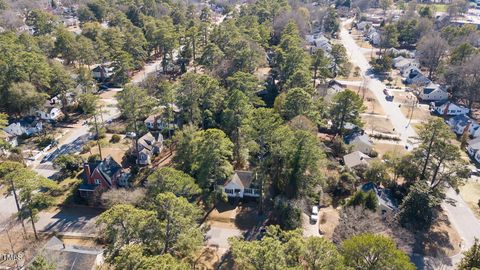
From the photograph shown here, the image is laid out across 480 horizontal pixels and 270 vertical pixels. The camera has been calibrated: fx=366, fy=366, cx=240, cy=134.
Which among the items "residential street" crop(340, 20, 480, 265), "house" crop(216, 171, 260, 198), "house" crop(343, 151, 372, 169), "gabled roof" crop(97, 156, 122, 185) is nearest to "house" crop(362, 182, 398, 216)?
"house" crop(343, 151, 372, 169)

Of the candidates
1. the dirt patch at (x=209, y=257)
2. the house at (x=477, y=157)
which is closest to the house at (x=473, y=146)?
the house at (x=477, y=157)

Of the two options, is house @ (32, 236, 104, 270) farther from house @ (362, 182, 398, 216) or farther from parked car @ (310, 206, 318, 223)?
house @ (362, 182, 398, 216)

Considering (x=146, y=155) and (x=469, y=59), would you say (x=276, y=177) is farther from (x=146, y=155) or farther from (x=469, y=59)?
(x=469, y=59)

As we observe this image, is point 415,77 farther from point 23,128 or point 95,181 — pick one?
point 23,128

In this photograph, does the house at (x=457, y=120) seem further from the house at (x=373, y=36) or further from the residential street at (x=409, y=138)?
the house at (x=373, y=36)

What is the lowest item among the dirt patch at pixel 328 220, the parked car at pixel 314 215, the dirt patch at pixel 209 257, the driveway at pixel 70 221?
the driveway at pixel 70 221

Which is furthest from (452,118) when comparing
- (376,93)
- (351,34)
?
(351,34)
